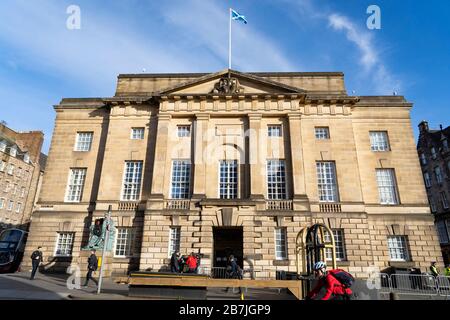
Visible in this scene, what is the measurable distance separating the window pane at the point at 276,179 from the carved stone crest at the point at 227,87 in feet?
22.9

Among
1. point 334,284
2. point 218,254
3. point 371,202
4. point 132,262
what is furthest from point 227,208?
point 334,284

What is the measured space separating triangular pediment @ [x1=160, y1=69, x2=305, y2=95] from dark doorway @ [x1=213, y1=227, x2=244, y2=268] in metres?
12.1

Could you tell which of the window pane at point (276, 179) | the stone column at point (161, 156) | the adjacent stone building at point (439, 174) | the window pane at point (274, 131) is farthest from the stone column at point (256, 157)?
the adjacent stone building at point (439, 174)

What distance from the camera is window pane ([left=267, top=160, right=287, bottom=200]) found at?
2266cm

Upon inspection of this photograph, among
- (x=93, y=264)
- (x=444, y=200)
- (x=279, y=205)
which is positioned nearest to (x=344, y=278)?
(x=93, y=264)

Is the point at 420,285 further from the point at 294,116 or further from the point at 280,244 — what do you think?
the point at 294,116

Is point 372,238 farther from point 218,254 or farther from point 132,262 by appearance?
point 132,262

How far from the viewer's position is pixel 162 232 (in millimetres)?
21172

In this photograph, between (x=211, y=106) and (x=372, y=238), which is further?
(x=211, y=106)

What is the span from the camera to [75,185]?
80.4 feet

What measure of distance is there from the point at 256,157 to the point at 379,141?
1137cm

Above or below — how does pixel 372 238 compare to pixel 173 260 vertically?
above
